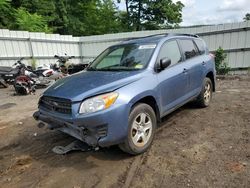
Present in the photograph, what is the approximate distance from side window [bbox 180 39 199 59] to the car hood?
5.76ft

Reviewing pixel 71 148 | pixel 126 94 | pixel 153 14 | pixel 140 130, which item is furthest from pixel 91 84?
pixel 153 14

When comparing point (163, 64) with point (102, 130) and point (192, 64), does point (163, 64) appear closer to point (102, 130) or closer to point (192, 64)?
point (192, 64)

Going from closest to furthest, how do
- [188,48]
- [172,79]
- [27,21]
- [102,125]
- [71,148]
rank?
1. [102,125]
2. [71,148]
3. [172,79]
4. [188,48]
5. [27,21]

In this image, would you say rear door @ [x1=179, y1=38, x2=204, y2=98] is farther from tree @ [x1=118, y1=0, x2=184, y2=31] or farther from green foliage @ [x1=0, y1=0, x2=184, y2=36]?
tree @ [x1=118, y1=0, x2=184, y2=31]

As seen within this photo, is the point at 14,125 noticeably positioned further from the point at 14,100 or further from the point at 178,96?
the point at 178,96

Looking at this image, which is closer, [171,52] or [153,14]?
[171,52]

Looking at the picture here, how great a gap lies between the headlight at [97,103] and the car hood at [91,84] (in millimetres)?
81

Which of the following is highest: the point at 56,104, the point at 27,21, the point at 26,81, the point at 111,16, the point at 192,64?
the point at 111,16

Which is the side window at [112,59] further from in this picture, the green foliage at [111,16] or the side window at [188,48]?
the green foliage at [111,16]

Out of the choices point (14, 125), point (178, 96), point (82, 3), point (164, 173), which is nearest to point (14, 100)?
point (14, 125)

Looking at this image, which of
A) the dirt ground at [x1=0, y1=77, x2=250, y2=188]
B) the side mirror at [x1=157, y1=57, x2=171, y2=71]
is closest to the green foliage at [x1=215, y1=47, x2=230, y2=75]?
the dirt ground at [x1=0, y1=77, x2=250, y2=188]

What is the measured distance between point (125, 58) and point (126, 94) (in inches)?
50.9

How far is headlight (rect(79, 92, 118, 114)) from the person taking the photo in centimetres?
356

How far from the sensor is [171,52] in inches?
201
